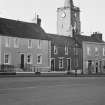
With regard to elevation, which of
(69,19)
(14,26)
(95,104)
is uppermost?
(69,19)

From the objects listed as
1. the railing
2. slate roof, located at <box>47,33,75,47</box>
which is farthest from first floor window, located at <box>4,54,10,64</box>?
slate roof, located at <box>47,33,75,47</box>

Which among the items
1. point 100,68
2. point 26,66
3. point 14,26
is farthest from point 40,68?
point 100,68

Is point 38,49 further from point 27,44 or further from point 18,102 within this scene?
point 18,102

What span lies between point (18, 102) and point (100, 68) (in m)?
61.7

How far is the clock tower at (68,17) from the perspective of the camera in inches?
3737

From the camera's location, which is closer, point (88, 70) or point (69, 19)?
point (88, 70)

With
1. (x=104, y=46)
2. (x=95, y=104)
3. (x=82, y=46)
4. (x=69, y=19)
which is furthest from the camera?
(x=69, y=19)

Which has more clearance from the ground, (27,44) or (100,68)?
(27,44)

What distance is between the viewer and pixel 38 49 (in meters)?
59.6

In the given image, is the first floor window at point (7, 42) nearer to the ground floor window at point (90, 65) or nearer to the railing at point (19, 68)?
the railing at point (19, 68)

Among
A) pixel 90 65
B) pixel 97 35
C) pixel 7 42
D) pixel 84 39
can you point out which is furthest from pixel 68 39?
pixel 7 42

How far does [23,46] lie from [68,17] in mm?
41221

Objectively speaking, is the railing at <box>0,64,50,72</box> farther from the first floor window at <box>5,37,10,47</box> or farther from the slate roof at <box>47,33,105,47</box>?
the slate roof at <box>47,33,105,47</box>

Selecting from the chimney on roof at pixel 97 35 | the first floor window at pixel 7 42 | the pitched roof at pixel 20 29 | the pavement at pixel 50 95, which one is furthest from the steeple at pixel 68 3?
the pavement at pixel 50 95
